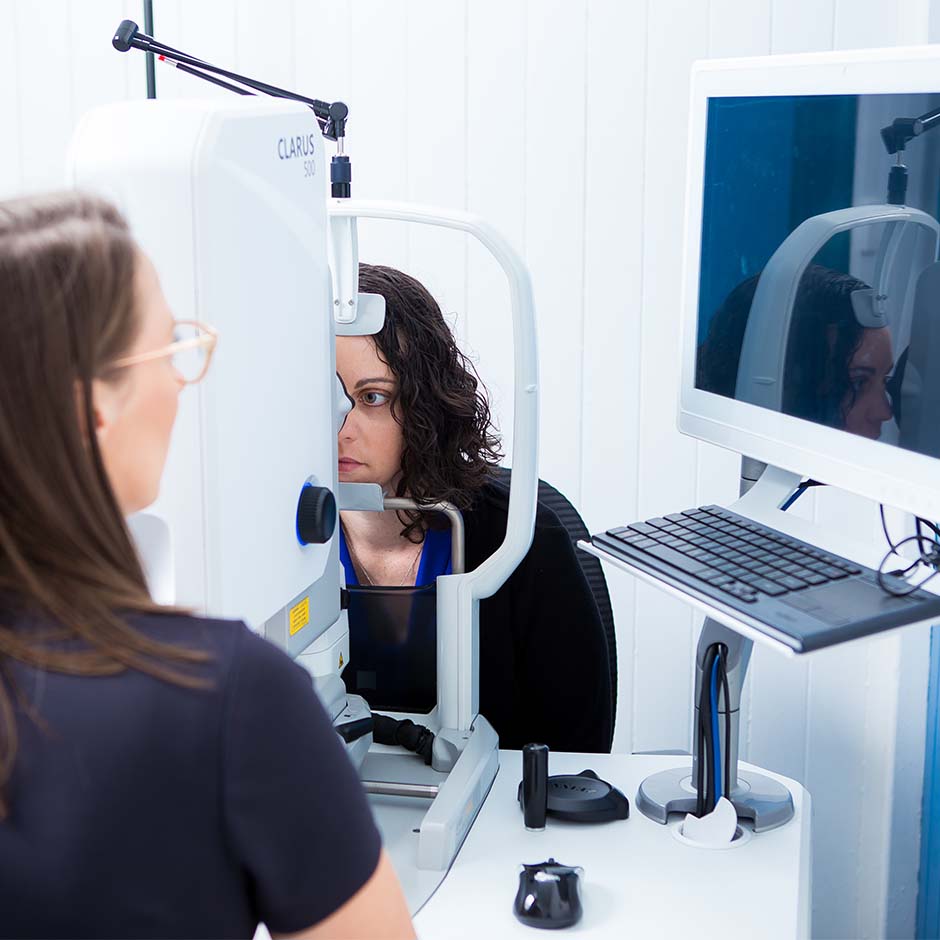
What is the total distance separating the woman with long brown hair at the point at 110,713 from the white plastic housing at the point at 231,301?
0.22 meters

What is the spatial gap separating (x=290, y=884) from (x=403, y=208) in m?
0.73

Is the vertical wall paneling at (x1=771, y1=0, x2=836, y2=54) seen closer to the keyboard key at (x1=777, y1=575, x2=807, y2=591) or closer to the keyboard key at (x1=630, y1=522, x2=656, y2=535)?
the keyboard key at (x1=630, y1=522, x2=656, y2=535)

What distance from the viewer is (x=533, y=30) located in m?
2.24

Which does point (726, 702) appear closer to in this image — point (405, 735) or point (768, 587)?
point (768, 587)

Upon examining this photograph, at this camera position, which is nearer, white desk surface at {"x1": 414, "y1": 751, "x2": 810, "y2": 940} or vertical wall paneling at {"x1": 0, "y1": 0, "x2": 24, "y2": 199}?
white desk surface at {"x1": 414, "y1": 751, "x2": 810, "y2": 940}

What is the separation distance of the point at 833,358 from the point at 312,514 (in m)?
0.53

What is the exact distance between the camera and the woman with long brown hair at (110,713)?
611 millimetres

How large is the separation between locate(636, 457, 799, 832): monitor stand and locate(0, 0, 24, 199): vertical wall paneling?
1.67m

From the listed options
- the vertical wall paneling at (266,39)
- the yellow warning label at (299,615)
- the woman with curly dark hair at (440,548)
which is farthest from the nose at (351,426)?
the vertical wall paneling at (266,39)

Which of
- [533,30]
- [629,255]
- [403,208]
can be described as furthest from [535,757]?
[533,30]

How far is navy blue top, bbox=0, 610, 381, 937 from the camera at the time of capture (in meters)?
0.61

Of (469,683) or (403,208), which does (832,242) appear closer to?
(403,208)

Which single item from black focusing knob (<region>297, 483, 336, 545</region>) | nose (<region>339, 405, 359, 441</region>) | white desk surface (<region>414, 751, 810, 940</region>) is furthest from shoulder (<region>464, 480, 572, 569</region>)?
black focusing knob (<region>297, 483, 336, 545</region>)

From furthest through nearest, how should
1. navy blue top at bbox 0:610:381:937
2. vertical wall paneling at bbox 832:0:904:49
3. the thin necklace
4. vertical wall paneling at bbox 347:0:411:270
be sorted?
vertical wall paneling at bbox 347:0:411:270, vertical wall paneling at bbox 832:0:904:49, the thin necklace, navy blue top at bbox 0:610:381:937
